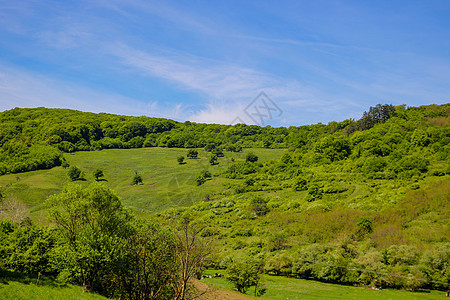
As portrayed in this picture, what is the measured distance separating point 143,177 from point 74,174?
26.5 m

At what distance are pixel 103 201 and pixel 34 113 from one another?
651ft

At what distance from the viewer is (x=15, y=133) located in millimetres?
158375

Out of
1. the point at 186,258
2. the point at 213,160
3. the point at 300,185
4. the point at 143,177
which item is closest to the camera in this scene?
the point at 186,258

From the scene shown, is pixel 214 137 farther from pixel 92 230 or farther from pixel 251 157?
pixel 92 230

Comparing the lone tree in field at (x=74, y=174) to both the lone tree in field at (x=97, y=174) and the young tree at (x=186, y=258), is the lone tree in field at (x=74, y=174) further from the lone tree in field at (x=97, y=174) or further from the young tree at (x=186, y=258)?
the young tree at (x=186, y=258)

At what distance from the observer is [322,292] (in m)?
42.2

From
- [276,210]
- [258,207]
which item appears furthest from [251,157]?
[276,210]

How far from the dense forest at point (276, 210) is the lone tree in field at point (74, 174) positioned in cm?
1678

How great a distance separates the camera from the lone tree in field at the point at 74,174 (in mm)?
123125

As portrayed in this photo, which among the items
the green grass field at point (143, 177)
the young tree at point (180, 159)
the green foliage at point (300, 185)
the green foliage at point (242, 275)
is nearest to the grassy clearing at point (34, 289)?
the green foliage at point (242, 275)

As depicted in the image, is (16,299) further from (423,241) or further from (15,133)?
(15,133)

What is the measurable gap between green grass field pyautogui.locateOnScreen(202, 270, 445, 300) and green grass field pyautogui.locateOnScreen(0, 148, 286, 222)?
53.1 m

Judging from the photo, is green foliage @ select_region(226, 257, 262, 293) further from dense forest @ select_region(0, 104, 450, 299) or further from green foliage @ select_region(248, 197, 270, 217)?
green foliage @ select_region(248, 197, 270, 217)

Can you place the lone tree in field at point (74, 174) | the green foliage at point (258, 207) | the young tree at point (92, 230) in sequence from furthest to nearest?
the lone tree in field at point (74, 174)
the green foliage at point (258, 207)
the young tree at point (92, 230)
